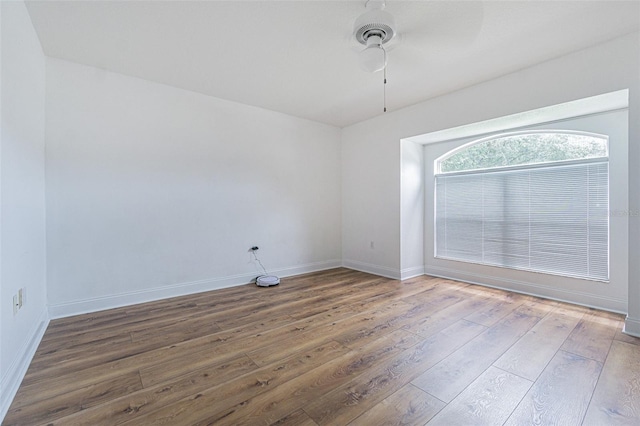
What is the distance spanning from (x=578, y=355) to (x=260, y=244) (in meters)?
3.53

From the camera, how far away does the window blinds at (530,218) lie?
305cm

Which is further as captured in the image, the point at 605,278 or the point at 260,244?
the point at 260,244

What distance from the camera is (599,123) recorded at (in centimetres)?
300

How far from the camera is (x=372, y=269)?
182 inches

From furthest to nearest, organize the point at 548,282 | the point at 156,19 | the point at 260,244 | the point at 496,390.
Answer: the point at 260,244 < the point at 548,282 < the point at 156,19 < the point at 496,390

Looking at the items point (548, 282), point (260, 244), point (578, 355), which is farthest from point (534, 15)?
point (260, 244)

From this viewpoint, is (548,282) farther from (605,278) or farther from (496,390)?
(496,390)

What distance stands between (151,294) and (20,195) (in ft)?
5.57

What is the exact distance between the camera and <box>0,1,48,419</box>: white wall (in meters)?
1.64

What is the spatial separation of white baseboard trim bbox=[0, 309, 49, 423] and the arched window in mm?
4644

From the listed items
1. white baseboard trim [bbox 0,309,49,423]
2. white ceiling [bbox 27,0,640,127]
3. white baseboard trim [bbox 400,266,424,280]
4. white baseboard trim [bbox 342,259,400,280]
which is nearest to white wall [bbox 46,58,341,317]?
white ceiling [bbox 27,0,640,127]

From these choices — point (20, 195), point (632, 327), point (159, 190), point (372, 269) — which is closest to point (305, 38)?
point (159, 190)

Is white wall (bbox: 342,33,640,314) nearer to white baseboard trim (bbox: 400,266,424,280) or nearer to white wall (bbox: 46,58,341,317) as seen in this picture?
white baseboard trim (bbox: 400,266,424,280)

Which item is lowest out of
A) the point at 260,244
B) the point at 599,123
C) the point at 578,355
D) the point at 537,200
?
the point at 578,355
